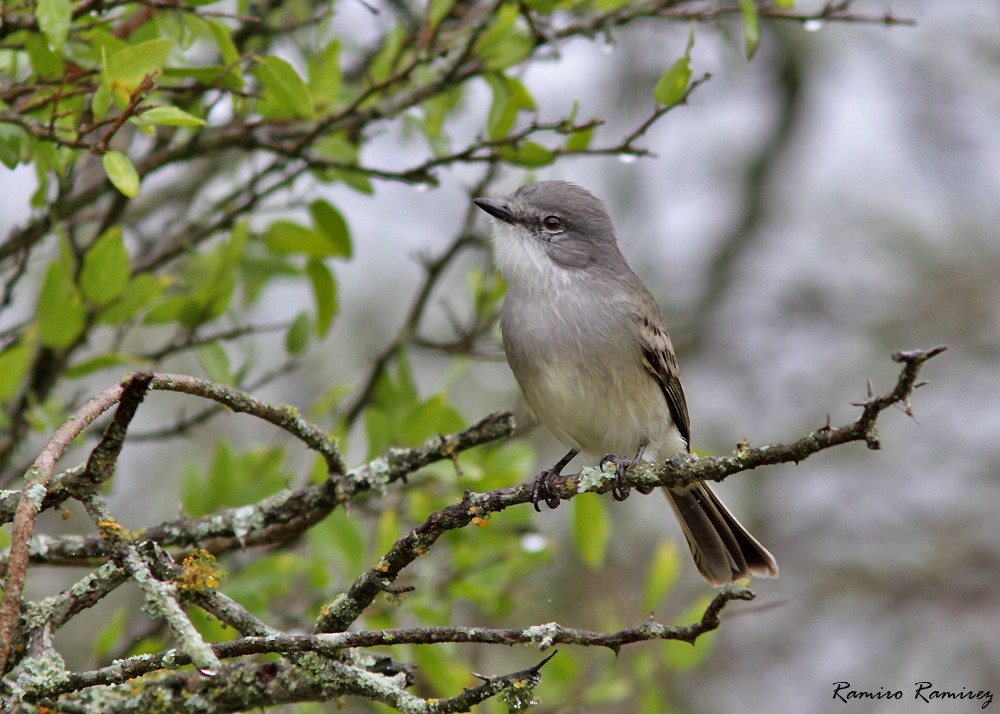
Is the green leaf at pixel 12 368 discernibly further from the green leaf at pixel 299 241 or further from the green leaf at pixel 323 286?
the green leaf at pixel 323 286

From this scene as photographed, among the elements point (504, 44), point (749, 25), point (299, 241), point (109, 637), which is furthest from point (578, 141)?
point (109, 637)

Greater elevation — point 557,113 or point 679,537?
point 557,113

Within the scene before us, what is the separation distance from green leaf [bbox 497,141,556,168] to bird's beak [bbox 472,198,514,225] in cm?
58

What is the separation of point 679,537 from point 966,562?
2256 millimetres

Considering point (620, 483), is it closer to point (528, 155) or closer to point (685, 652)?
point (528, 155)

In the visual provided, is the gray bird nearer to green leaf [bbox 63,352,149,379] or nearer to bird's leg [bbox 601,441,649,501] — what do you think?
bird's leg [bbox 601,441,649,501]

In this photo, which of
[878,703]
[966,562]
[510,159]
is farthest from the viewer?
[878,703]

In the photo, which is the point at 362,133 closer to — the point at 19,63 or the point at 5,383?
the point at 19,63

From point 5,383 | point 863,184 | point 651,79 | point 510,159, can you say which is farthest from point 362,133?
point 863,184

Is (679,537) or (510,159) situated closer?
(510,159)

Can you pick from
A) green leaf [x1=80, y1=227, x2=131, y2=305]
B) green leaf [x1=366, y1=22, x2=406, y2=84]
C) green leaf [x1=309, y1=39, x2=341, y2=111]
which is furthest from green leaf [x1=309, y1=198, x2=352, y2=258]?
green leaf [x1=80, y1=227, x2=131, y2=305]

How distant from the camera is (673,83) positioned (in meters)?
3.90

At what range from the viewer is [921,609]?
837 centimetres

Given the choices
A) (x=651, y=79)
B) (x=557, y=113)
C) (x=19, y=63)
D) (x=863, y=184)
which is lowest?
(x=19, y=63)
